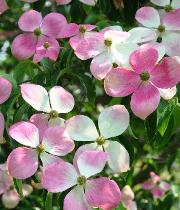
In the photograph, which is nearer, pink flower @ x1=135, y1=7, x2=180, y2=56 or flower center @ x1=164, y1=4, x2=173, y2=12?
pink flower @ x1=135, y1=7, x2=180, y2=56

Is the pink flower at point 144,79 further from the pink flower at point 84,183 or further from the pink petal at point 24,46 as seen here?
the pink petal at point 24,46

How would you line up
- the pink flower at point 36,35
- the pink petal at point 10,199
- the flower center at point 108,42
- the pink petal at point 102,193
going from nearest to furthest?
the pink petal at point 102,193
the flower center at point 108,42
the pink flower at point 36,35
the pink petal at point 10,199

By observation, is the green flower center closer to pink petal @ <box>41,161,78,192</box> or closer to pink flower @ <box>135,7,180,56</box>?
pink flower @ <box>135,7,180,56</box>

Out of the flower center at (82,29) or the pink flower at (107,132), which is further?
the flower center at (82,29)

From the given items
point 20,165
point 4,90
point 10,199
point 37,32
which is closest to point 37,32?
point 37,32

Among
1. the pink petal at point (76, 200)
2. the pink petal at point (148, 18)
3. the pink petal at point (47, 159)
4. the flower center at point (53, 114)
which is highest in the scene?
the pink petal at point (148, 18)

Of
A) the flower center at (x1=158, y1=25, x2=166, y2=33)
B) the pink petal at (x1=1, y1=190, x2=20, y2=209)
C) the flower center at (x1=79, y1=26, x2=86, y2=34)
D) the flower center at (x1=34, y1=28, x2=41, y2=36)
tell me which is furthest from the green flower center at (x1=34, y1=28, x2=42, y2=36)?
the pink petal at (x1=1, y1=190, x2=20, y2=209)

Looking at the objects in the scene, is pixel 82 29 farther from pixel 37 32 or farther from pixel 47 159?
pixel 47 159

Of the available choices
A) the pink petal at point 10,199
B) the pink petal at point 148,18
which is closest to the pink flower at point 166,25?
the pink petal at point 148,18
